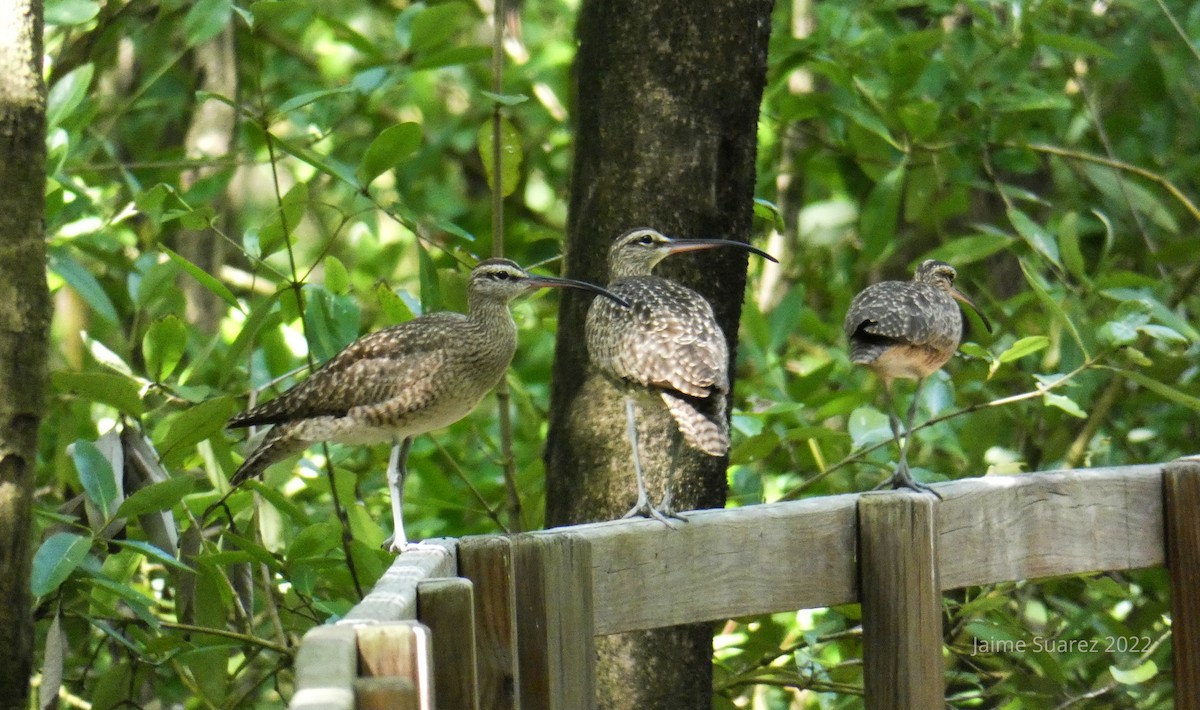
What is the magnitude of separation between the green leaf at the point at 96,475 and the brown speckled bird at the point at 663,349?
1.53 meters

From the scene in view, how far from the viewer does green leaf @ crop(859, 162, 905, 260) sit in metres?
6.79

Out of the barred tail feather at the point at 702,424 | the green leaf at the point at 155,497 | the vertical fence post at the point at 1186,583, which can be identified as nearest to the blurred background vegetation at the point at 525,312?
the green leaf at the point at 155,497

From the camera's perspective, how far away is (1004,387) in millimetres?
7914

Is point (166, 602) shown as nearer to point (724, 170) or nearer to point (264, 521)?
point (264, 521)

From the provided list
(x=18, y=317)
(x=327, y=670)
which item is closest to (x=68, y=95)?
(x=18, y=317)

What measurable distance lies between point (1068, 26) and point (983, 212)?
1865 mm

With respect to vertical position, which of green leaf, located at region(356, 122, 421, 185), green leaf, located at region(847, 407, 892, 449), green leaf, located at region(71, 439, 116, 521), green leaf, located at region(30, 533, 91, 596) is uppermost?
green leaf, located at region(356, 122, 421, 185)

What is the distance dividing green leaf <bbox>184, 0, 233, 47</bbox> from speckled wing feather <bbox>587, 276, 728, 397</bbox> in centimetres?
185

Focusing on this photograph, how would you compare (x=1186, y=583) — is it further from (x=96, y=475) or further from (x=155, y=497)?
(x=96, y=475)

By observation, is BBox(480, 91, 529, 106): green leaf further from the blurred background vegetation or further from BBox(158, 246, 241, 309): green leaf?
BBox(158, 246, 241, 309): green leaf

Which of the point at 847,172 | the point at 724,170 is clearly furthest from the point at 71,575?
the point at 847,172

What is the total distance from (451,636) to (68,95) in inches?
146

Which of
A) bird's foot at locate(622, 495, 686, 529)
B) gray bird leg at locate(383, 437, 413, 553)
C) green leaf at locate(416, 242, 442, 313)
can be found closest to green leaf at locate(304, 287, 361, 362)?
green leaf at locate(416, 242, 442, 313)

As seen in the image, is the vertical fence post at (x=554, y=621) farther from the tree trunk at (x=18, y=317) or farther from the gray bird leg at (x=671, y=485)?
the tree trunk at (x=18, y=317)
